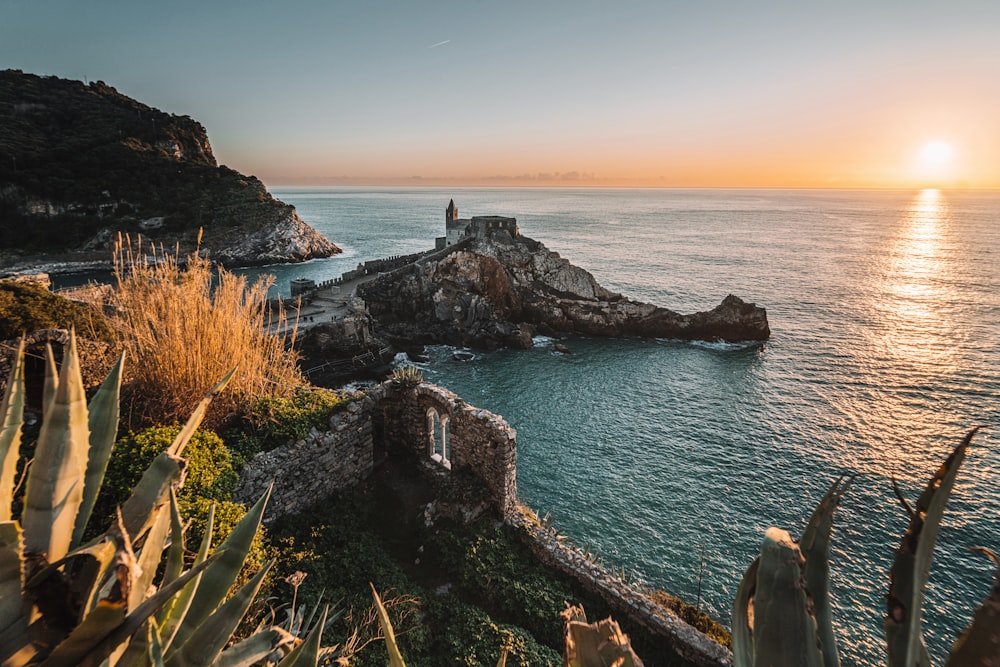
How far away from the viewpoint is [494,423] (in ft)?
30.8

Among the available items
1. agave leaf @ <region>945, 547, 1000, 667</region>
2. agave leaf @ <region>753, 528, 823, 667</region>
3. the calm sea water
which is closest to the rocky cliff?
the calm sea water

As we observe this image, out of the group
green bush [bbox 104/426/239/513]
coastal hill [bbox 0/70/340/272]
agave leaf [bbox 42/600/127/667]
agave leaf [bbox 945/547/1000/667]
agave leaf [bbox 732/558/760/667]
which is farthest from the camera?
coastal hill [bbox 0/70/340/272]

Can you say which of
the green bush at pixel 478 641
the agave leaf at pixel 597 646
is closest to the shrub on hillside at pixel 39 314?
the green bush at pixel 478 641

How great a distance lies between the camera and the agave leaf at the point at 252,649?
7.27ft

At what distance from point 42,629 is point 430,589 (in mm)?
7519

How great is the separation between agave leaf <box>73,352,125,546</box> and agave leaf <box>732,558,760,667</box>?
259 centimetres

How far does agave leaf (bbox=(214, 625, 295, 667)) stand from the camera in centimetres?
222

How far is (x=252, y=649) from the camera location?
2.29m

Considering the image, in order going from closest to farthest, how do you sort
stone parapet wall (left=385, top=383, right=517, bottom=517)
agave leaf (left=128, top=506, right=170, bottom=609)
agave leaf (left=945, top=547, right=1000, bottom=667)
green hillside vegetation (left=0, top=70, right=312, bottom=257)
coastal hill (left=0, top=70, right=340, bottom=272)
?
agave leaf (left=945, top=547, right=1000, bottom=667), agave leaf (left=128, top=506, right=170, bottom=609), stone parapet wall (left=385, top=383, right=517, bottom=517), coastal hill (left=0, top=70, right=340, bottom=272), green hillside vegetation (left=0, top=70, right=312, bottom=257)

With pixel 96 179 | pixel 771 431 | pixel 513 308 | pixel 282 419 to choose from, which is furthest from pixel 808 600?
pixel 96 179

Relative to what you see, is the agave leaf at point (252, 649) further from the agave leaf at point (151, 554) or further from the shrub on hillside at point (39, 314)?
the shrub on hillside at point (39, 314)

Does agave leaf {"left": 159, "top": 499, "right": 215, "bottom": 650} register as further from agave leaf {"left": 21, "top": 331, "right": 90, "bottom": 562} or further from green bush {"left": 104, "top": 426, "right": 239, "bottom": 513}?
green bush {"left": 104, "top": 426, "right": 239, "bottom": 513}

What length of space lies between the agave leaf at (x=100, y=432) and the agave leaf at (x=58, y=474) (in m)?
0.29

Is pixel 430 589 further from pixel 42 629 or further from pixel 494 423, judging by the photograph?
pixel 42 629
